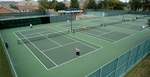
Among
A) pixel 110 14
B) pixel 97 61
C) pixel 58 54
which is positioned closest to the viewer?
pixel 97 61

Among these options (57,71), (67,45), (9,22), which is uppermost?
(9,22)

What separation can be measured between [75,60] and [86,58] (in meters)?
1.44

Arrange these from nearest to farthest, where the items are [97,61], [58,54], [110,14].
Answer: [97,61]
[58,54]
[110,14]

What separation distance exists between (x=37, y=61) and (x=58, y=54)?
2829 millimetres

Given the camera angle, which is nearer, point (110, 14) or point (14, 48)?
point (14, 48)

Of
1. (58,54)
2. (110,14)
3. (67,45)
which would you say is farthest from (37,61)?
(110,14)

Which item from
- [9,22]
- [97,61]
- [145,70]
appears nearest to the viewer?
[145,70]

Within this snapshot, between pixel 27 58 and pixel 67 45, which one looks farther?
pixel 67 45

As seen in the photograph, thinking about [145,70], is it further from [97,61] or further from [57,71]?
[57,71]

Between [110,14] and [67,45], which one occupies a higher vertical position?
[110,14]

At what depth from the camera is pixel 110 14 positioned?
5622 cm

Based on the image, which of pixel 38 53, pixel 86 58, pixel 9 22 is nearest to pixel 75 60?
pixel 86 58

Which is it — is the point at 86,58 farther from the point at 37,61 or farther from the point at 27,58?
the point at 27,58

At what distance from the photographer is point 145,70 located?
9.71m
